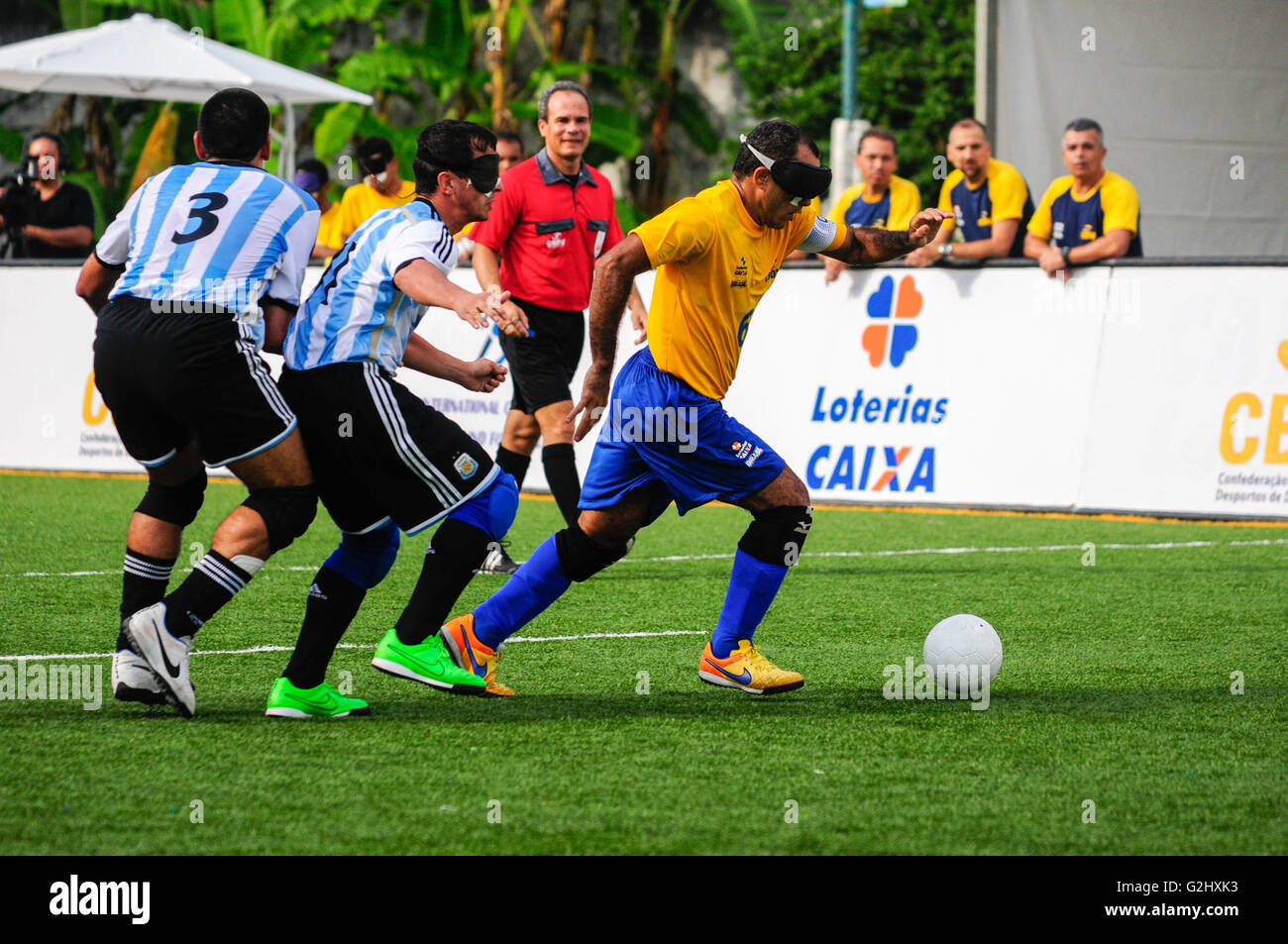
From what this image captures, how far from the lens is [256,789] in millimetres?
4414

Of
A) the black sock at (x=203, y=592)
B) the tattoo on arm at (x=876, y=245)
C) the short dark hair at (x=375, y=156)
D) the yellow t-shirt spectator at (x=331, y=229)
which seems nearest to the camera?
the black sock at (x=203, y=592)

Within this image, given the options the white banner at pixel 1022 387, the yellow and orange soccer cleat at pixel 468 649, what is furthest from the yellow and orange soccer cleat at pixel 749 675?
the white banner at pixel 1022 387

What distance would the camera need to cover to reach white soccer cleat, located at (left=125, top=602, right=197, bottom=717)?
16.7ft

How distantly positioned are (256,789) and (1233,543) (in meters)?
6.85

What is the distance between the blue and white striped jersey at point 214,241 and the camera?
5.14m

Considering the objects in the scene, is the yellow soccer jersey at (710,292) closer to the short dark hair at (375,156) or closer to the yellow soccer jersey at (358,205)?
the short dark hair at (375,156)

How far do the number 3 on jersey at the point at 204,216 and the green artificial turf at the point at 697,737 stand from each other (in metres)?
1.43

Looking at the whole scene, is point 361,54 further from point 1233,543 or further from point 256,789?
point 256,789

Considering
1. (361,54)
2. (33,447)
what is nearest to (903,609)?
(33,447)

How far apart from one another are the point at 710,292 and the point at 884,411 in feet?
18.8

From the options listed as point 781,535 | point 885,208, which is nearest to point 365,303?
point 781,535

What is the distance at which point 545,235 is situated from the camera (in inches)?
356

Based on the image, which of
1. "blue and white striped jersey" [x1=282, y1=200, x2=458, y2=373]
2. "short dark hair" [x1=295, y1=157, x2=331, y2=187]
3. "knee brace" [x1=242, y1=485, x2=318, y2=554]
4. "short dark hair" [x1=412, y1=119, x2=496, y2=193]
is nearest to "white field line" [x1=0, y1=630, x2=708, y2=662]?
"knee brace" [x1=242, y1=485, x2=318, y2=554]
